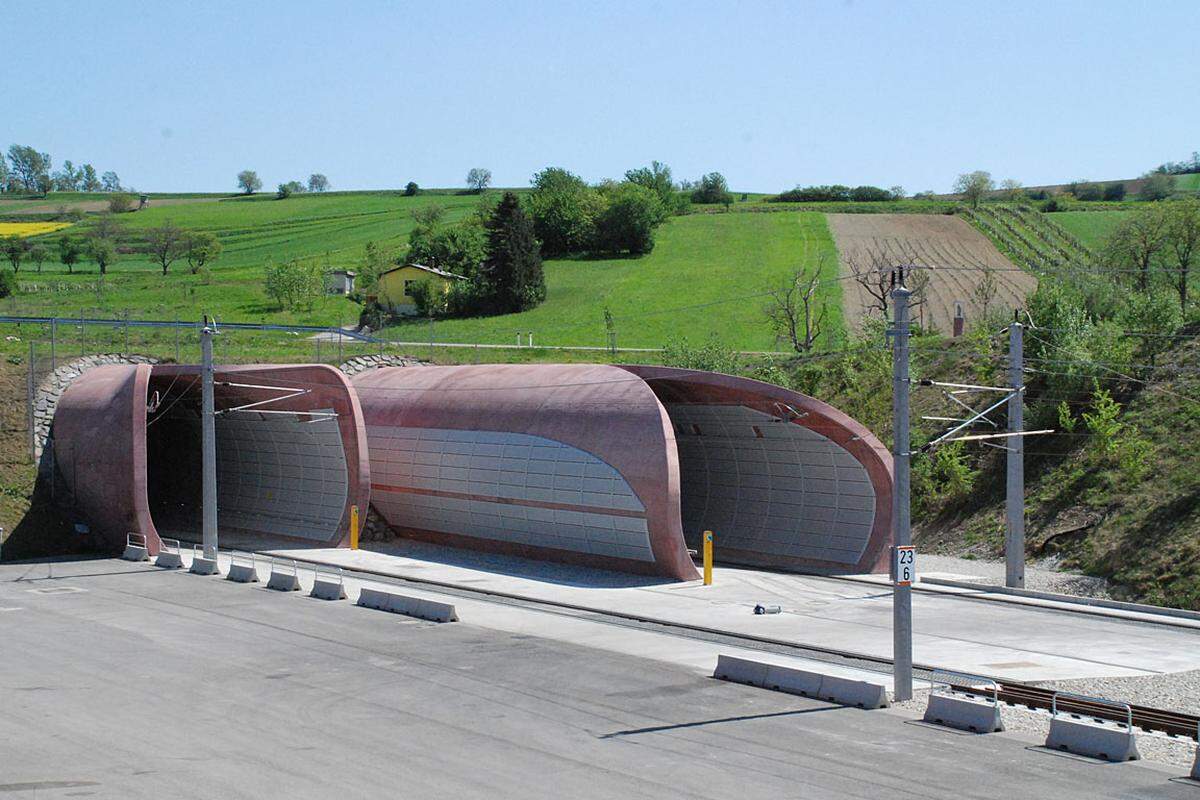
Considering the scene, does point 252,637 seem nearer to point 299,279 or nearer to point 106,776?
point 106,776

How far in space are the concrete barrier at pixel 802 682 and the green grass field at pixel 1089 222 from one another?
7252cm

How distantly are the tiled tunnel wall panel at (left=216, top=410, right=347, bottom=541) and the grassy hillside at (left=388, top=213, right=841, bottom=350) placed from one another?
2706 centimetres

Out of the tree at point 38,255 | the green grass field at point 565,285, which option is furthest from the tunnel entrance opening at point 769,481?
the tree at point 38,255

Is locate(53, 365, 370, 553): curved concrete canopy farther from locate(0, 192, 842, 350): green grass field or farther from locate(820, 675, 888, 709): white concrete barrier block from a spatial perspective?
locate(0, 192, 842, 350): green grass field

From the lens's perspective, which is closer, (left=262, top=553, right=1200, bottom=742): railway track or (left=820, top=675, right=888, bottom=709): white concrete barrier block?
(left=262, top=553, right=1200, bottom=742): railway track

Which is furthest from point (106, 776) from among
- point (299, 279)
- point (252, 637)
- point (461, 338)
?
point (299, 279)

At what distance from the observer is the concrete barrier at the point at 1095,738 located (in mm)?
14016

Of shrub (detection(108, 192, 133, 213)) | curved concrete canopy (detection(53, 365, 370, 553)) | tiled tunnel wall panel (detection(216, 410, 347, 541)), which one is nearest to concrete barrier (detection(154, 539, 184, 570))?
curved concrete canopy (detection(53, 365, 370, 553))

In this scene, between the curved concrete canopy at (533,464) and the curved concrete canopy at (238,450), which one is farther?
the curved concrete canopy at (238,450)

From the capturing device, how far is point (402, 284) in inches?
3125

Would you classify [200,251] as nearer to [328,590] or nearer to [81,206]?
[81,206]

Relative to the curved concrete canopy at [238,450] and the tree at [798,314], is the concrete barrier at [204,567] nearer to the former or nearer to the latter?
the curved concrete canopy at [238,450]

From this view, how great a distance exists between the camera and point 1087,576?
101 ft

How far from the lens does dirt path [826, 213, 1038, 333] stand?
6838 centimetres
